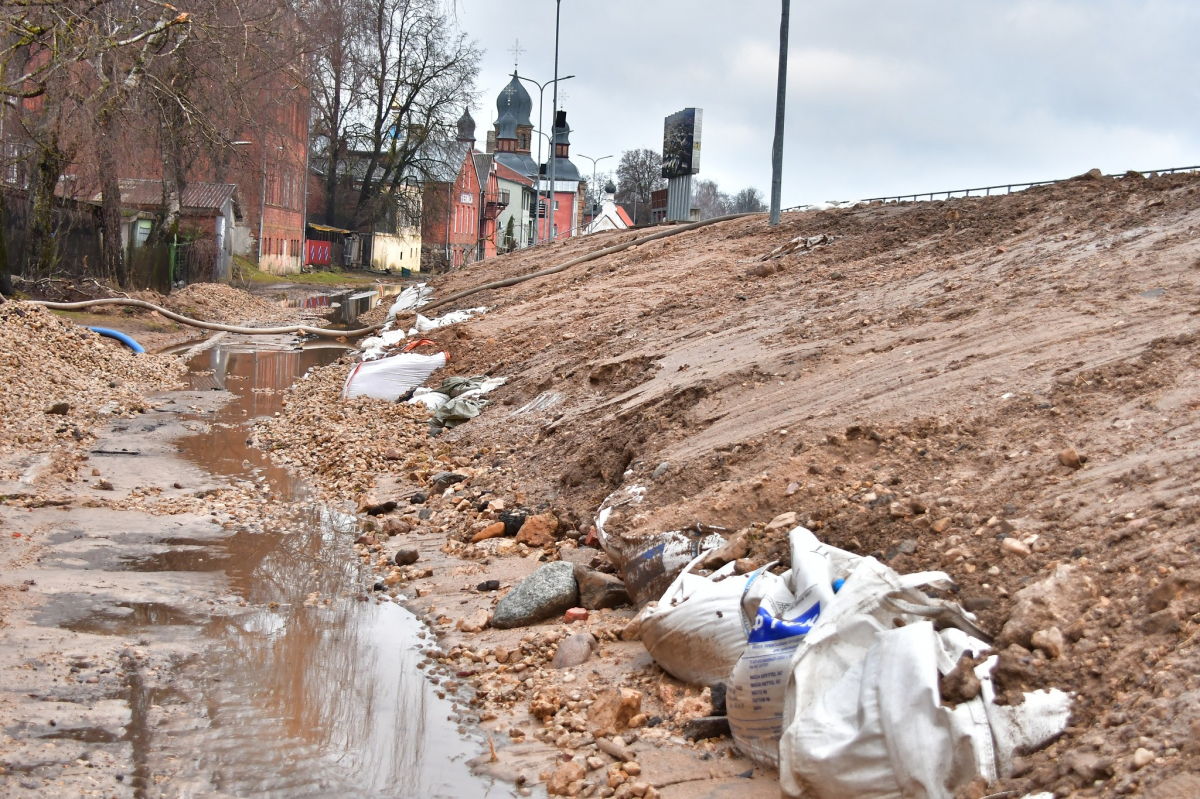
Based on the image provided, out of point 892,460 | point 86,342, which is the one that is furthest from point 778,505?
point 86,342

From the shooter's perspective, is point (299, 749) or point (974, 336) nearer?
point (299, 749)

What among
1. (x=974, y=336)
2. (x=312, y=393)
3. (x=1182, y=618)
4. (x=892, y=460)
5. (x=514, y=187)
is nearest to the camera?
(x=1182, y=618)

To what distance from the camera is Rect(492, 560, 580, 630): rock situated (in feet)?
18.4

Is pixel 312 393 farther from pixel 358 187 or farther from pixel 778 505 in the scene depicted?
pixel 358 187

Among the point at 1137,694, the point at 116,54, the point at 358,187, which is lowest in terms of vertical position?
the point at 1137,694

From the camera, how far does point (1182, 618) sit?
3318mm

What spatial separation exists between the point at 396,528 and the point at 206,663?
2.58 m

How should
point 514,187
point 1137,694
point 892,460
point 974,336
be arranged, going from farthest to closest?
point 514,187 < point 974,336 < point 892,460 < point 1137,694

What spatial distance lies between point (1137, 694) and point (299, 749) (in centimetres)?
309

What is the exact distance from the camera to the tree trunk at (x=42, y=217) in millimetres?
19531

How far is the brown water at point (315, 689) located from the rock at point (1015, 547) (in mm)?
2179

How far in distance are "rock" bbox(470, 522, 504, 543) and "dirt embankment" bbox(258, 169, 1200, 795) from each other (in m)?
0.23

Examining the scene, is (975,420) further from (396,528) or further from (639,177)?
(639,177)

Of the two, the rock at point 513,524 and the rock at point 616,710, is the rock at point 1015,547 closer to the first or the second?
the rock at point 616,710
